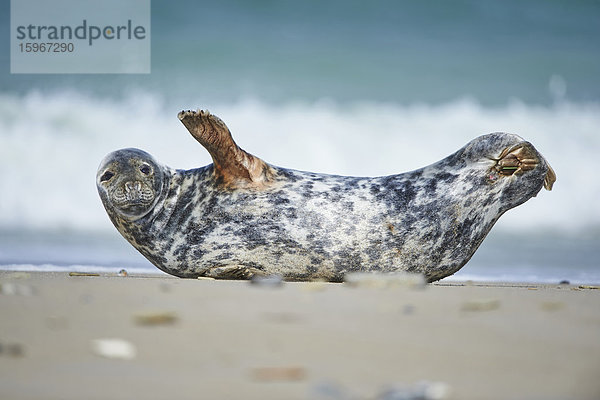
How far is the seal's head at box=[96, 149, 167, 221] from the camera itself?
15.4 feet

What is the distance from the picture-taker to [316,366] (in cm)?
161

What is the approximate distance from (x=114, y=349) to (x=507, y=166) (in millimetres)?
3564

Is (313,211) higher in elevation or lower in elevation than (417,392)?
higher

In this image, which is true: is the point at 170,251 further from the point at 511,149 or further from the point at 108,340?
the point at 108,340

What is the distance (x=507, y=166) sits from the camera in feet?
15.0

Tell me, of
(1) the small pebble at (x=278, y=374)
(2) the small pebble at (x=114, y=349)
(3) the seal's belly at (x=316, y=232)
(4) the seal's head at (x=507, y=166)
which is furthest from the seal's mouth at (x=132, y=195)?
(1) the small pebble at (x=278, y=374)

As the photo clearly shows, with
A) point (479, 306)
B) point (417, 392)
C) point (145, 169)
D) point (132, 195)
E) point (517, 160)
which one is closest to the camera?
point (417, 392)

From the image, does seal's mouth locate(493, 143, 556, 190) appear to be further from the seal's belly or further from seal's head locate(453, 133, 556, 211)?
the seal's belly

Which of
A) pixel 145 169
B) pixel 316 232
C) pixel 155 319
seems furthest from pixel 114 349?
pixel 145 169

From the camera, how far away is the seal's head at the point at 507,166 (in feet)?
15.0

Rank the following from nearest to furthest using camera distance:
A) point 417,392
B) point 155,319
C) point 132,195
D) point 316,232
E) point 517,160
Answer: point 417,392
point 155,319
point 316,232
point 517,160
point 132,195

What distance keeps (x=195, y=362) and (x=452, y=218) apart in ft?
10.5

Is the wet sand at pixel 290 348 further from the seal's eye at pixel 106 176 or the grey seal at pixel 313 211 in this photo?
the seal's eye at pixel 106 176

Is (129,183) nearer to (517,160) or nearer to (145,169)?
(145,169)
